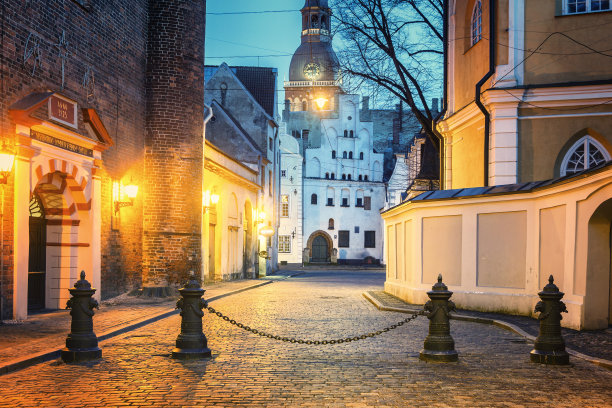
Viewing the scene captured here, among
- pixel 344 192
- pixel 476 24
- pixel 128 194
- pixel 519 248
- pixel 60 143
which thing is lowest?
pixel 519 248

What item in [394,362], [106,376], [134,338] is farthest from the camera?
[134,338]

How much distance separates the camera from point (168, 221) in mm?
20609

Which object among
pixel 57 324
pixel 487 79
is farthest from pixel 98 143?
pixel 487 79

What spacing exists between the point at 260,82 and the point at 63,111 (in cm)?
3292

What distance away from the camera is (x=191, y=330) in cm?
943

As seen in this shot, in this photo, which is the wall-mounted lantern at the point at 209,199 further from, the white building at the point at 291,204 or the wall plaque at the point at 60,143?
the white building at the point at 291,204

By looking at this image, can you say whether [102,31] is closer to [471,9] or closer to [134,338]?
[134,338]

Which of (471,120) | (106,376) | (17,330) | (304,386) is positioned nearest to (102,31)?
→ (17,330)

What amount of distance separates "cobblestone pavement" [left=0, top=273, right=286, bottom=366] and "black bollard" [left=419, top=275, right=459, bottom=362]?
197 inches

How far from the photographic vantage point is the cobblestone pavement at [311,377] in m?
6.71

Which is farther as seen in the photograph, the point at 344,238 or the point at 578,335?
the point at 344,238

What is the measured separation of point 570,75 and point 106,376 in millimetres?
14615

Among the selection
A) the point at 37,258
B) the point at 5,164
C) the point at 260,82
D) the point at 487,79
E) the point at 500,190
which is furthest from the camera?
the point at 260,82

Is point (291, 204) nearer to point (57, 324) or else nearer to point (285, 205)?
point (285, 205)
